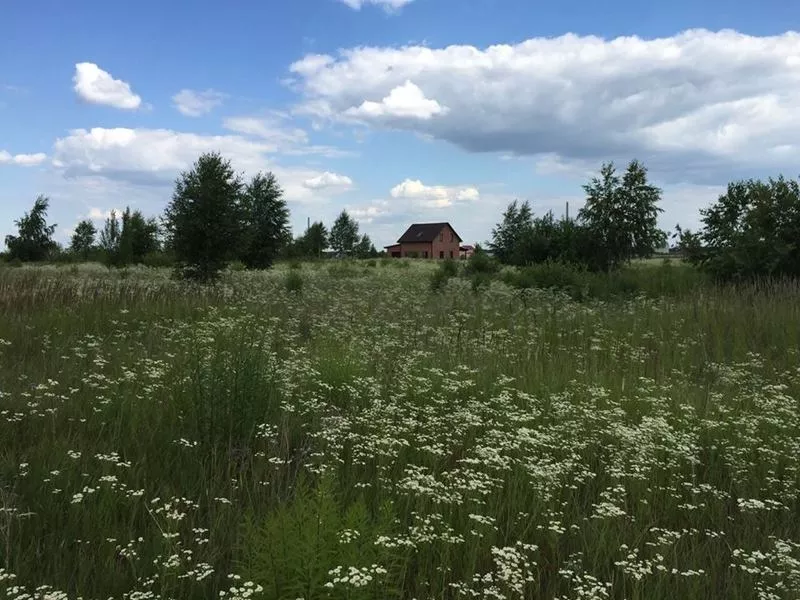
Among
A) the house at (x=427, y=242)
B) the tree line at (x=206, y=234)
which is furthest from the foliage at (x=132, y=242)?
the house at (x=427, y=242)

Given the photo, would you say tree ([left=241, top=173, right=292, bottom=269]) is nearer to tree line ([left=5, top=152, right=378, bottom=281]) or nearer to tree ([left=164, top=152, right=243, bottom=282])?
tree line ([left=5, top=152, right=378, bottom=281])

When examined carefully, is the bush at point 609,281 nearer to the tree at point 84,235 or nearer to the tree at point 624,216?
the tree at point 624,216

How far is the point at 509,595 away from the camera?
253 cm

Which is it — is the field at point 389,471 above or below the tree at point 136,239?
below

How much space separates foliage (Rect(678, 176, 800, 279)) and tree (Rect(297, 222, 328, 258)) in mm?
47470

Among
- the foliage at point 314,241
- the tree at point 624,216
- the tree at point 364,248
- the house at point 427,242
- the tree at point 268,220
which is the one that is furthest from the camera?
the house at point 427,242

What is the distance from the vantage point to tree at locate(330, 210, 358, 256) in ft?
277

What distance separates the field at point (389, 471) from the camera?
8.39 ft

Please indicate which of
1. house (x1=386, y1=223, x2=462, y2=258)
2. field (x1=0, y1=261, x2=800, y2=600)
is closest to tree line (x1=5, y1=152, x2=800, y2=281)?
field (x1=0, y1=261, x2=800, y2=600)

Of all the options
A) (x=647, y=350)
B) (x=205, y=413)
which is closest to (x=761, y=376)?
(x=647, y=350)

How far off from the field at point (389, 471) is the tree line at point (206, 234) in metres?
12.0

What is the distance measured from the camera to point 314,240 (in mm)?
68500

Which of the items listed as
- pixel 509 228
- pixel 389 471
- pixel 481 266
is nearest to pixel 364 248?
pixel 509 228

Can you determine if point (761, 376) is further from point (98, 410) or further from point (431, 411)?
point (98, 410)
